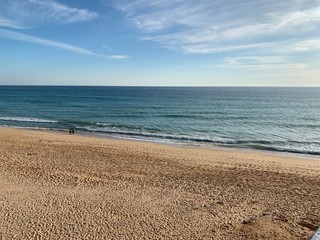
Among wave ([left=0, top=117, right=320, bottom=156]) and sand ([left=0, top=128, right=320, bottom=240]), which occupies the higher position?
sand ([left=0, top=128, right=320, bottom=240])

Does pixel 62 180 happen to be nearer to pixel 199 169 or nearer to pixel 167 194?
pixel 167 194

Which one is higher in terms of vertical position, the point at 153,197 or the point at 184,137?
the point at 153,197

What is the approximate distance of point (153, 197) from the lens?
34.3 feet

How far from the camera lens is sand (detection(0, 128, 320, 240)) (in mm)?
8023

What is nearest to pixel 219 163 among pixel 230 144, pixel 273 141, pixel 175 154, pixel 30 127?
pixel 175 154

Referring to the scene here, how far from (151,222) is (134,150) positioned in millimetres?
11167

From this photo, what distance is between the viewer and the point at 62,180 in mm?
12094

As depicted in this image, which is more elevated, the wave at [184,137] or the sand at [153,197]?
the sand at [153,197]

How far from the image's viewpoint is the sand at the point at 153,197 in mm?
8023

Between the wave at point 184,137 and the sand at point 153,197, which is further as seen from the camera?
the wave at point 184,137

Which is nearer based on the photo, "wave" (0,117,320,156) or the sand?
the sand

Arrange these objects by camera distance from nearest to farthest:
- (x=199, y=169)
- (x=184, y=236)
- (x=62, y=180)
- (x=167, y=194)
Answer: (x=184, y=236) → (x=167, y=194) → (x=62, y=180) → (x=199, y=169)

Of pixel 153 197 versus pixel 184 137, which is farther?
pixel 184 137

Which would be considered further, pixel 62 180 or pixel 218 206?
pixel 62 180
